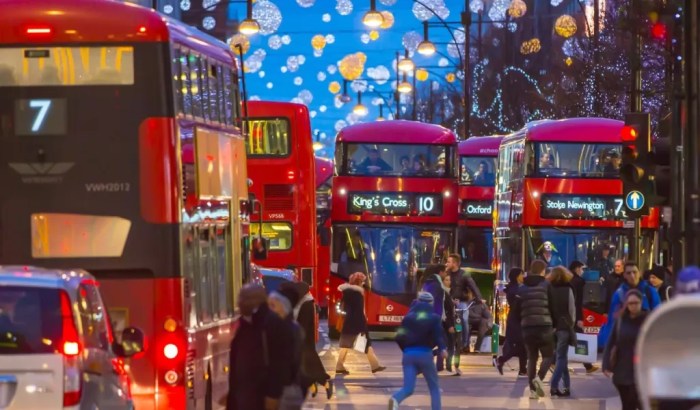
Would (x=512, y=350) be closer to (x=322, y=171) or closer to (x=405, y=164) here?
A: (x=405, y=164)

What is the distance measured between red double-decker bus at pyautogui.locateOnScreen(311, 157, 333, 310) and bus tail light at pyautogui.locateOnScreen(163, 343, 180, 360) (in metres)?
19.5

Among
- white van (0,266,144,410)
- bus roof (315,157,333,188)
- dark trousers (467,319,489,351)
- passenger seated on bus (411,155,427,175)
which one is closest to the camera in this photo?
white van (0,266,144,410)

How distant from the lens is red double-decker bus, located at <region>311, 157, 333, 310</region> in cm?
3741

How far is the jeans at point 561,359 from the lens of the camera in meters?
24.3

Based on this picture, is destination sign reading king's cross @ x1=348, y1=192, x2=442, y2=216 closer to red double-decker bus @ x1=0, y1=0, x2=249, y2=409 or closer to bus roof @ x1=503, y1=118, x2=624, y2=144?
bus roof @ x1=503, y1=118, x2=624, y2=144

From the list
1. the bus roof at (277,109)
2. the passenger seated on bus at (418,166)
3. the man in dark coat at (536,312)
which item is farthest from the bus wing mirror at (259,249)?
the passenger seated on bus at (418,166)

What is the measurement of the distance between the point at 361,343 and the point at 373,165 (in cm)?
1189

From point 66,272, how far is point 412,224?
84.9 ft

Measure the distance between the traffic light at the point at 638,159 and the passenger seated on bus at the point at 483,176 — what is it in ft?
94.2

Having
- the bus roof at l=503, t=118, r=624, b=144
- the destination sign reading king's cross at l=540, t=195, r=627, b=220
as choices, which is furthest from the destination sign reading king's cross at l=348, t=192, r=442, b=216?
the destination sign reading king's cross at l=540, t=195, r=627, b=220

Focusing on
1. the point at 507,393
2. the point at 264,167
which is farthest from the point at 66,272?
the point at 264,167

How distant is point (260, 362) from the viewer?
14.2 metres

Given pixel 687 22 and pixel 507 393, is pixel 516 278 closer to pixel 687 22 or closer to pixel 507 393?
pixel 507 393

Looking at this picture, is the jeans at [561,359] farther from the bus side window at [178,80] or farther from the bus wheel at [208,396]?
the bus side window at [178,80]
